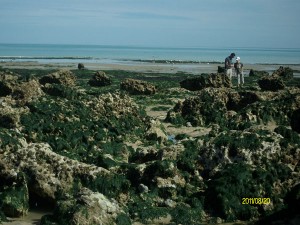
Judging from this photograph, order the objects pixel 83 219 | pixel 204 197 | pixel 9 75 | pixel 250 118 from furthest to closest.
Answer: pixel 9 75
pixel 250 118
pixel 204 197
pixel 83 219

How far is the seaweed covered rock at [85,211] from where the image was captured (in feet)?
24.7

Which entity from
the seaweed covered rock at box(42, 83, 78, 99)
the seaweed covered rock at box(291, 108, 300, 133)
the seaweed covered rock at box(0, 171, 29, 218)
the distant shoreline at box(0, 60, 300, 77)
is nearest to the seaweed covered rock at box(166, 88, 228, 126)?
the seaweed covered rock at box(291, 108, 300, 133)

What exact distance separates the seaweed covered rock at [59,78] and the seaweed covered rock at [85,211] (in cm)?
2187

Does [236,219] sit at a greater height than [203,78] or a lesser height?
lesser

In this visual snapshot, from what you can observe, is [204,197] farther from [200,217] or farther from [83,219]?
[83,219]

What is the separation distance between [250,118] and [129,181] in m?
8.10

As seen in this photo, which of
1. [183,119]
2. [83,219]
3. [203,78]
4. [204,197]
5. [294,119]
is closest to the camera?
[83,219]

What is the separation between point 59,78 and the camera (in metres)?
29.6

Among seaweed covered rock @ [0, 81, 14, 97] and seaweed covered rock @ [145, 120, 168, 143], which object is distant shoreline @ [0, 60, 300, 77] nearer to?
seaweed covered rock @ [0, 81, 14, 97]

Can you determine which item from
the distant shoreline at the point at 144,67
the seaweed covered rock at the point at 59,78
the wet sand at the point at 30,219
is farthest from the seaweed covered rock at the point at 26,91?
the distant shoreline at the point at 144,67

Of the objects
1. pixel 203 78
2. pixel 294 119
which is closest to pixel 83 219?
pixel 294 119

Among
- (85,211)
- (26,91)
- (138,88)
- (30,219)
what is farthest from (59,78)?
(85,211)

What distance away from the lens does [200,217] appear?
8.34 meters

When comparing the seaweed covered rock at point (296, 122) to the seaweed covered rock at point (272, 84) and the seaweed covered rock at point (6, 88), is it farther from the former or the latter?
the seaweed covered rock at point (272, 84)
